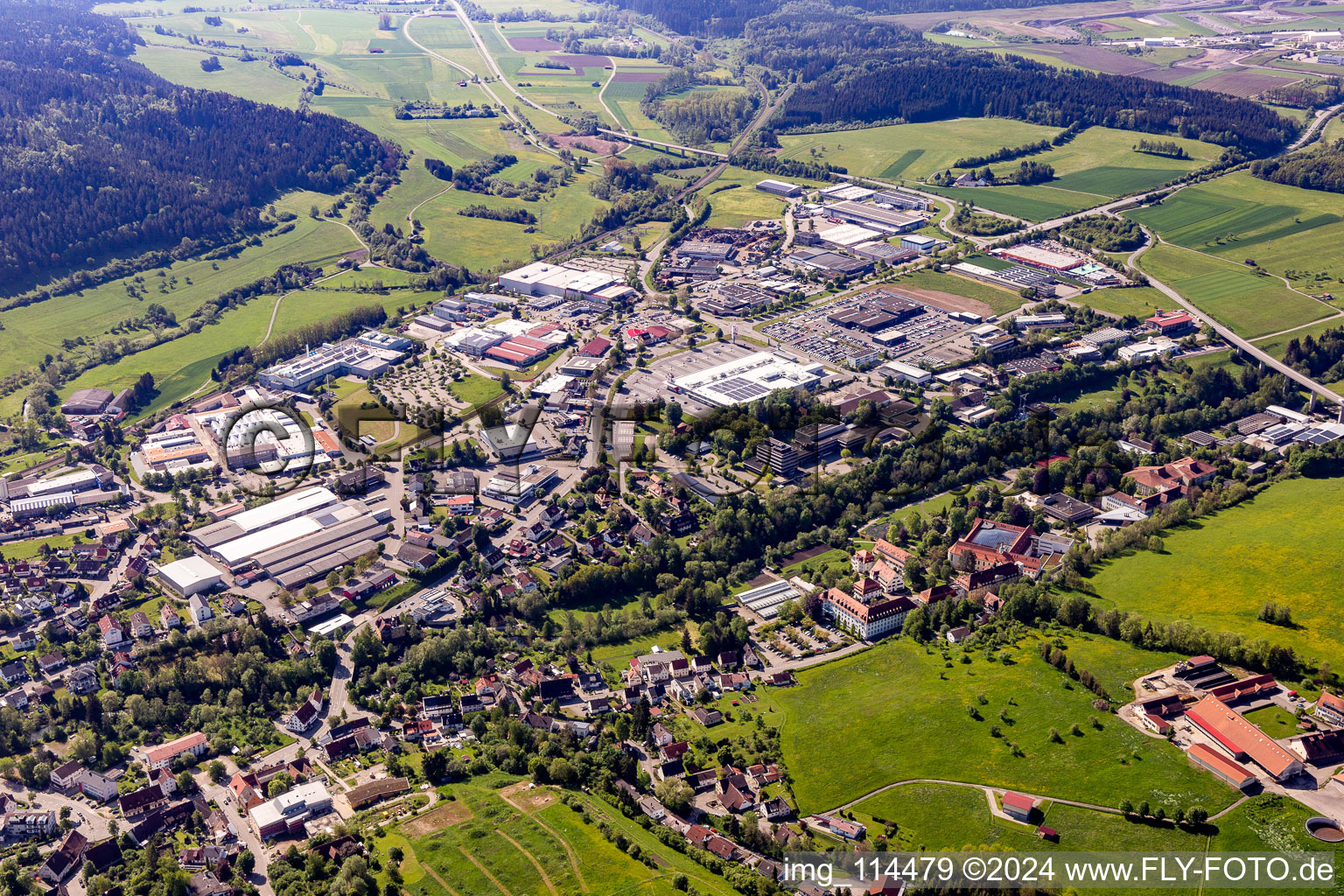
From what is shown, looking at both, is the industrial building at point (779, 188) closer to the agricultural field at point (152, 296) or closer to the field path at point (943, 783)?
the agricultural field at point (152, 296)

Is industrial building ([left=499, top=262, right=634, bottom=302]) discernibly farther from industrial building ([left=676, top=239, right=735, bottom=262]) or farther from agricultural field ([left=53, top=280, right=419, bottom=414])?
industrial building ([left=676, top=239, right=735, bottom=262])

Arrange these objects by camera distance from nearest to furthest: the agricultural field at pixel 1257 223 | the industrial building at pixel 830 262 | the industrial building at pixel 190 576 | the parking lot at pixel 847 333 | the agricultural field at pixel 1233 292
A: the industrial building at pixel 190 576 < the parking lot at pixel 847 333 < the agricultural field at pixel 1233 292 < the agricultural field at pixel 1257 223 < the industrial building at pixel 830 262

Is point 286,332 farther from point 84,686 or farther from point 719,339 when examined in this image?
point 84,686

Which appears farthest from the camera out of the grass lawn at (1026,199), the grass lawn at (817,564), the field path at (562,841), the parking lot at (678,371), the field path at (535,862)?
the grass lawn at (1026,199)

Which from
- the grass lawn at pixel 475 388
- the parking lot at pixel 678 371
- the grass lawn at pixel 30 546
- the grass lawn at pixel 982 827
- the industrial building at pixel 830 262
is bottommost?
the grass lawn at pixel 30 546

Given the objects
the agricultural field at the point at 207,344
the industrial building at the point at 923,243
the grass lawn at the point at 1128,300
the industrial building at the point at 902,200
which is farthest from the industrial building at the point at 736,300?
the industrial building at the point at 902,200

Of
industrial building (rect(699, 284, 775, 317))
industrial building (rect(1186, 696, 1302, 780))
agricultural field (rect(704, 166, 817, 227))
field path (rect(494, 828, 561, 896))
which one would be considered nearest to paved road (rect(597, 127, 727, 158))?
agricultural field (rect(704, 166, 817, 227))
